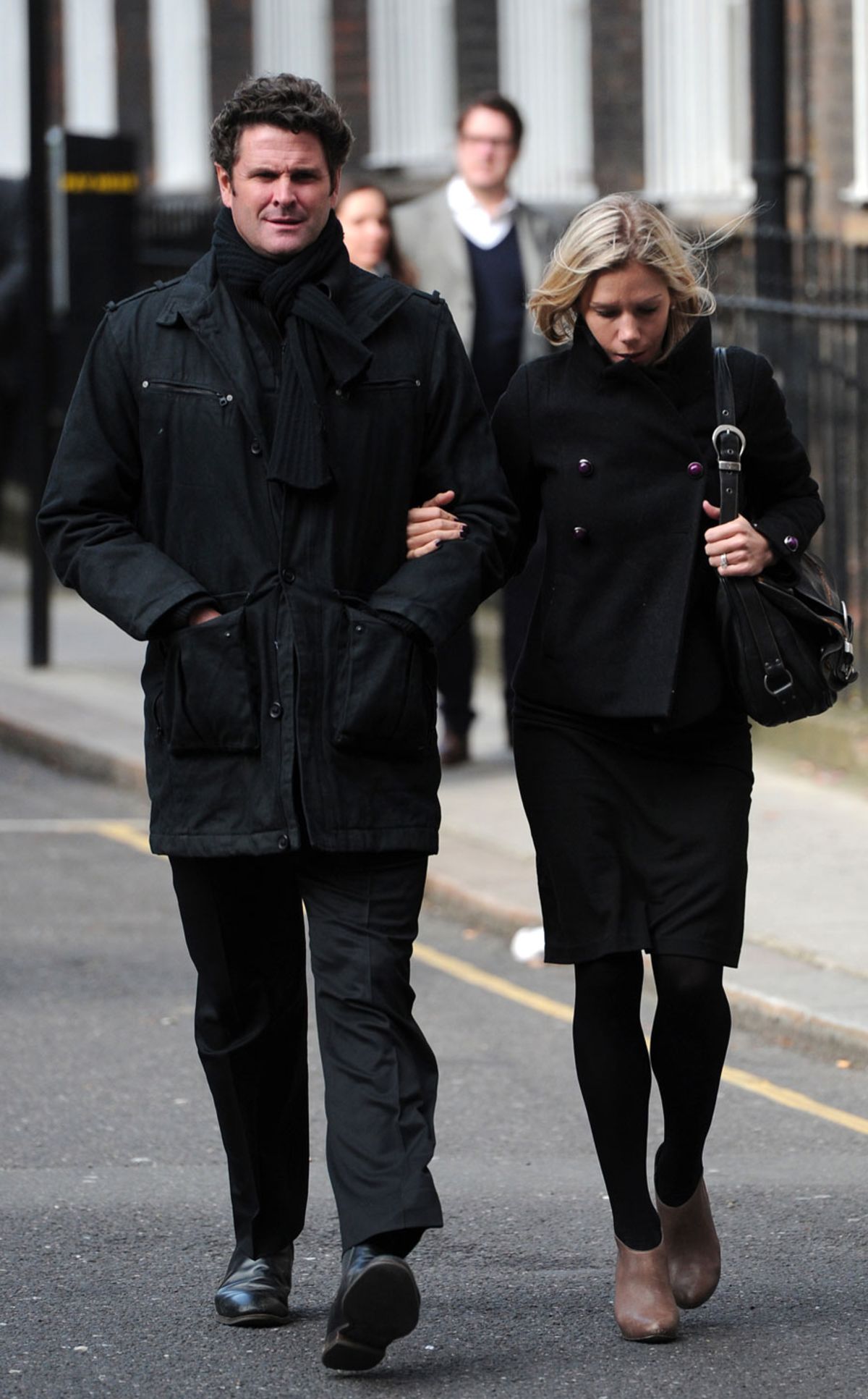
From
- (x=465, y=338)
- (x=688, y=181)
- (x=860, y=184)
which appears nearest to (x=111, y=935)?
(x=465, y=338)

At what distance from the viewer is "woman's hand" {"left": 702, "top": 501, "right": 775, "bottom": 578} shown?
442 centimetres

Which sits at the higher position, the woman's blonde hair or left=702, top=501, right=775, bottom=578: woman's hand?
the woman's blonde hair

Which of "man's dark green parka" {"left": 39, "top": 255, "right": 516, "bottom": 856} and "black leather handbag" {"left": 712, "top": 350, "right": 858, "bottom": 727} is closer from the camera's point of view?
"man's dark green parka" {"left": 39, "top": 255, "right": 516, "bottom": 856}

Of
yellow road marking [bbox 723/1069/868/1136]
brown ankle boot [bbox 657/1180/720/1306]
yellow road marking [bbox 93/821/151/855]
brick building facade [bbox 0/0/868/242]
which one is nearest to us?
brown ankle boot [bbox 657/1180/720/1306]

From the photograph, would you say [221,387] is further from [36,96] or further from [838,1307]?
[36,96]

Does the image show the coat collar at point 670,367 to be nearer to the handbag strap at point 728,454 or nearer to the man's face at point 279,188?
the handbag strap at point 728,454

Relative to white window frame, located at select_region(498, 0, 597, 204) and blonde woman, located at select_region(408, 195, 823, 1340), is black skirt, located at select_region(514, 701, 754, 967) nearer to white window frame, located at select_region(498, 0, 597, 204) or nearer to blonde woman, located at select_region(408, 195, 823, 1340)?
blonde woman, located at select_region(408, 195, 823, 1340)

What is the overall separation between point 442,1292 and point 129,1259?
59 centimetres

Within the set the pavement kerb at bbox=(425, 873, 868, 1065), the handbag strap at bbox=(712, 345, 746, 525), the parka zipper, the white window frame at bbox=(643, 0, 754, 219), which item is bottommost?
the pavement kerb at bbox=(425, 873, 868, 1065)

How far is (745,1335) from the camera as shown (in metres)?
4.51

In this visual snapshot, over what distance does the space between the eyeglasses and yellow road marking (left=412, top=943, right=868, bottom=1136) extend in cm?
288

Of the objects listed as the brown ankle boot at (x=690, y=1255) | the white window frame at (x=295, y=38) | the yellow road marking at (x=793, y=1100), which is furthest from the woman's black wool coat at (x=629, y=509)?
the white window frame at (x=295, y=38)

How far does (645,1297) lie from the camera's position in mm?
4410

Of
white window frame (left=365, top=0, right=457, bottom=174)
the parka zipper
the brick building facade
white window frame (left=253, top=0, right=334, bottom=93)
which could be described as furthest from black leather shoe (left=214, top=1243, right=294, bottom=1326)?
white window frame (left=253, top=0, right=334, bottom=93)
